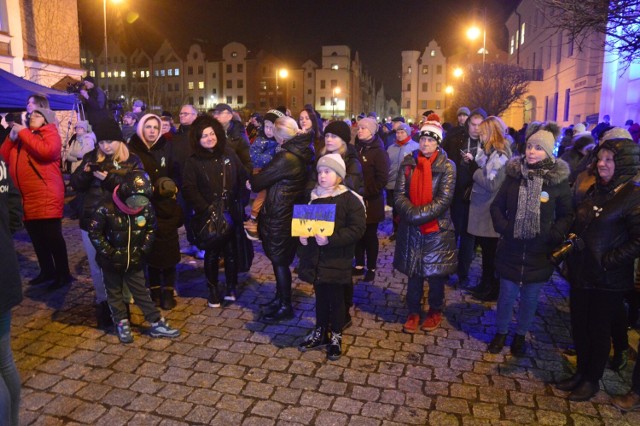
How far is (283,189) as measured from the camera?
5.05m

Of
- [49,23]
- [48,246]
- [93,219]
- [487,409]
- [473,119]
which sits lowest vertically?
[487,409]

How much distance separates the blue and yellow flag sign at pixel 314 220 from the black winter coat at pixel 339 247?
0.09 meters

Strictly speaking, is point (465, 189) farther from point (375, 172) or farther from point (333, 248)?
point (333, 248)

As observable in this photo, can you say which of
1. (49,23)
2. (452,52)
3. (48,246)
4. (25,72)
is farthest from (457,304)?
Result: (452,52)

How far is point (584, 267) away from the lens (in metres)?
3.88

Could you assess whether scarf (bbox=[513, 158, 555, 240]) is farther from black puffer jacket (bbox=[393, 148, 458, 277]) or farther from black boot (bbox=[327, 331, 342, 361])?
black boot (bbox=[327, 331, 342, 361])

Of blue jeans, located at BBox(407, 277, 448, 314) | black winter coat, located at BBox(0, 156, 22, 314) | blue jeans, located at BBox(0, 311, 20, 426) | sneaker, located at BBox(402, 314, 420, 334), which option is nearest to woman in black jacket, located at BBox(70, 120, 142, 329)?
black winter coat, located at BBox(0, 156, 22, 314)

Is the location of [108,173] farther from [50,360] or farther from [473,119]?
[473,119]

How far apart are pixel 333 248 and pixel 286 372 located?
3.80 feet

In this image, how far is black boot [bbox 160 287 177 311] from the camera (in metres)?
5.75

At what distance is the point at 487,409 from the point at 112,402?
113 inches

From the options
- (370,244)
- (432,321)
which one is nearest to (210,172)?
(370,244)

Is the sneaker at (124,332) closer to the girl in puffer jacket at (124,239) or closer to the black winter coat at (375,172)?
the girl in puffer jacket at (124,239)

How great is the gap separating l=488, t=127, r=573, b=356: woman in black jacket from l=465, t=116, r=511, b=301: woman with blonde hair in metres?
1.06
